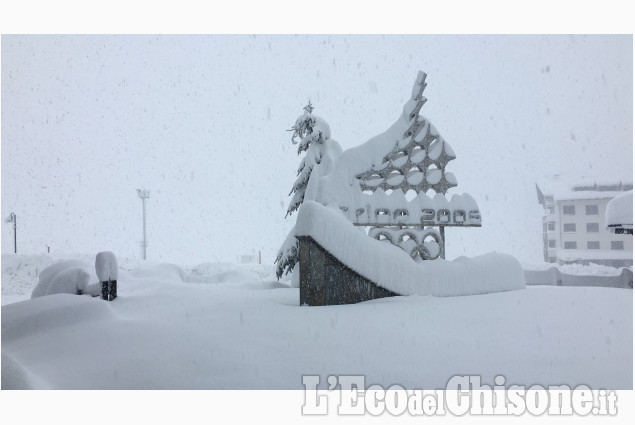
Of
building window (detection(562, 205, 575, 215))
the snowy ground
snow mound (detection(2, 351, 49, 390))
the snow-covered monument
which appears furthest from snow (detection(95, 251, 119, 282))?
building window (detection(562, 205, 575, 215))

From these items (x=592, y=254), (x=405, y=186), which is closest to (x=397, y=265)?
(x=405, y=186)

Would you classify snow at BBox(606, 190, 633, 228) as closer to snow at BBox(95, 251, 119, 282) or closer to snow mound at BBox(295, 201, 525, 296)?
snow mound at BBox(295, 201, 525, 296)

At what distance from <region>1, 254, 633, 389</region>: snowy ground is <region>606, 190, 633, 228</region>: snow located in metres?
1.45

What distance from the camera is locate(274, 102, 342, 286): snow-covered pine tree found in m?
13.5

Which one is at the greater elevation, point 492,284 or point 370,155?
point 370,155

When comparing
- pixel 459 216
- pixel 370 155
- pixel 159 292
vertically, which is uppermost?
pixel 370 155

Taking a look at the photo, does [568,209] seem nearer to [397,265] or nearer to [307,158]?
[307,158]

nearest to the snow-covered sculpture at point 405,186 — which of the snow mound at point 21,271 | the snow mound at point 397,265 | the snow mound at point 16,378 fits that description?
the snow mound at point 397,265

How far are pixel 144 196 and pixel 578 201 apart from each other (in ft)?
108

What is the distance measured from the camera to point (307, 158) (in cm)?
1442

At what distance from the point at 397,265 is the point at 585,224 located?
114 ft

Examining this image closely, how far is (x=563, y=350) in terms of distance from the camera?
4793 millimetres

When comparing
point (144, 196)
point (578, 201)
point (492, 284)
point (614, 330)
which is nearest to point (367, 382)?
point (614, 330)

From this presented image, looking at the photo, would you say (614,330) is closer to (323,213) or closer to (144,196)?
(323,213)
